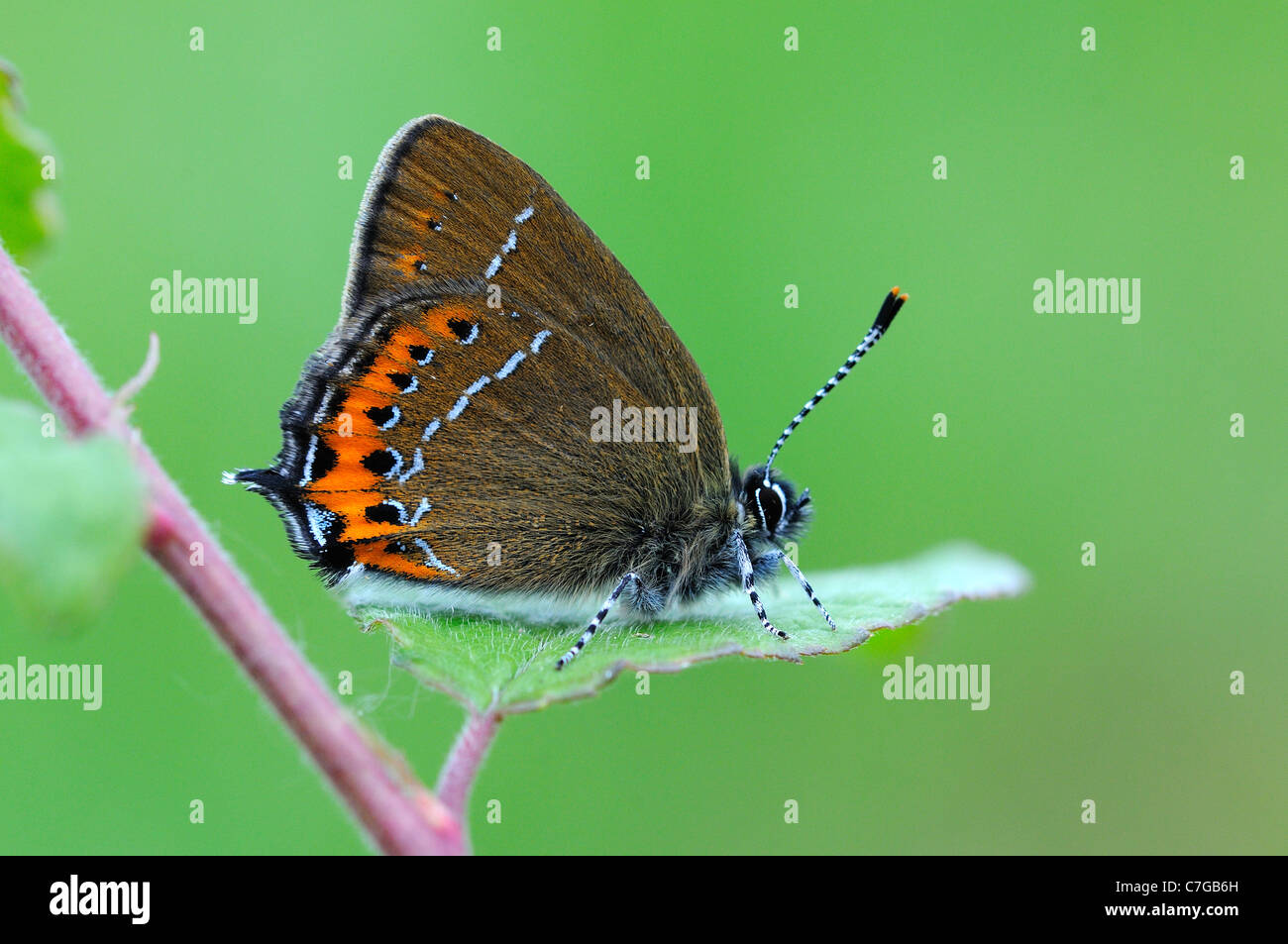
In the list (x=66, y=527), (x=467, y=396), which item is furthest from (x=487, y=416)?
(x=66, y=527)

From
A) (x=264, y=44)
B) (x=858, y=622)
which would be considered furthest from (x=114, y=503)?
(x=264, y=44)

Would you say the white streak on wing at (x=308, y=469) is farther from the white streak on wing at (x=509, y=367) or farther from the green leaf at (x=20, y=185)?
the green leaf at (x=20, y=185)

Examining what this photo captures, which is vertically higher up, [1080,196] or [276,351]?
[1080,196]

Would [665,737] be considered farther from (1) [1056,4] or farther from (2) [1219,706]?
(1) [1056,4]

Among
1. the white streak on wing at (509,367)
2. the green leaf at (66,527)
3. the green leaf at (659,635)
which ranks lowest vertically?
the green leaf at (659,635)

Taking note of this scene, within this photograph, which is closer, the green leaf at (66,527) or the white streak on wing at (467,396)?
the green leaf at (66,527)

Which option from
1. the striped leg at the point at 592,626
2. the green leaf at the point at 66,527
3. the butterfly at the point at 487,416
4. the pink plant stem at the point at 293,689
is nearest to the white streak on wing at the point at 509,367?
the butterfly at the point at 487,416
